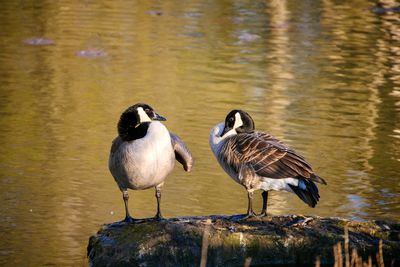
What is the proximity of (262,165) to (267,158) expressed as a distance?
8 centimetres

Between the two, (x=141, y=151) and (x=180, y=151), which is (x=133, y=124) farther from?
(x=180, y=151)

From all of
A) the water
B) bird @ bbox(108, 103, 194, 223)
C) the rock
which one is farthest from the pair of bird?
the water

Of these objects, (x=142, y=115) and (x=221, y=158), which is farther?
(x=221, y=158)

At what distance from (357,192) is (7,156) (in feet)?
14.7

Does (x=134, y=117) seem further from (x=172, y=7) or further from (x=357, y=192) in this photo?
(x=172, y=7)

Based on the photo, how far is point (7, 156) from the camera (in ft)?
41.6

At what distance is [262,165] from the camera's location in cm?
896

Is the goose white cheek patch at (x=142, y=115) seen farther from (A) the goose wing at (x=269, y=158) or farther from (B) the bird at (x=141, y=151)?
(A) the goose wing at (x=269, y=158)

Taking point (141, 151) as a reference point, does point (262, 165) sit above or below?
below

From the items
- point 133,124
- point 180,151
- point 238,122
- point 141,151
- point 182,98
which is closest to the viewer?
point 141,151

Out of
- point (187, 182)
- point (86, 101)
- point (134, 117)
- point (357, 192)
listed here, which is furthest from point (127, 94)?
point (134, 117)

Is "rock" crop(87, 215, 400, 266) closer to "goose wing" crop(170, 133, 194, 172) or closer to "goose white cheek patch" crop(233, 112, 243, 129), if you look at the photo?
"goose wing" crop(170, 133, 194, 172)

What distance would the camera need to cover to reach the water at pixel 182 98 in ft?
35.7

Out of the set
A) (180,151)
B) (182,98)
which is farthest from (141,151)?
(182,98)
